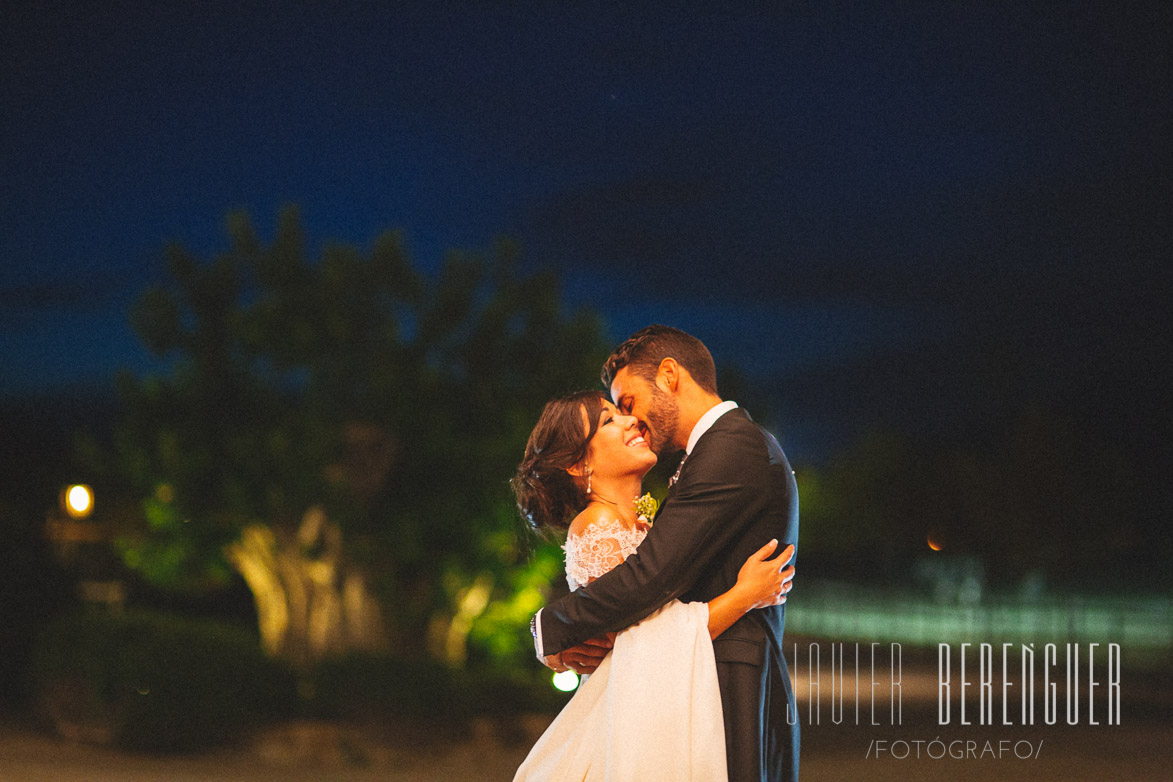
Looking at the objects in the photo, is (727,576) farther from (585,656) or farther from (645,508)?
(645,508)

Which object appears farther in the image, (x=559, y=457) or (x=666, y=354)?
(x=559, y=457)

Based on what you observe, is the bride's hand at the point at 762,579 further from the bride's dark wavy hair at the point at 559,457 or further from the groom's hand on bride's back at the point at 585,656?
the bride's dark wavy hair at the point at 559,457

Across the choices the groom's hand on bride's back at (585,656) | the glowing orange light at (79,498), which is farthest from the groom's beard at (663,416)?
the glowing orange light at (79,498)

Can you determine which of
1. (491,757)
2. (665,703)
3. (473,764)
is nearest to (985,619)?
(491,757)

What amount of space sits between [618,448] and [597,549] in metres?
0.29

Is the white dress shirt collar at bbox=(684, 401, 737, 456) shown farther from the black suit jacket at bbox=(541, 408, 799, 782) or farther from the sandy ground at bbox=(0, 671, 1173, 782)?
the sandy ground at bbox=(0, 671, 1173, 782)

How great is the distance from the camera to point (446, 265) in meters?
10.9

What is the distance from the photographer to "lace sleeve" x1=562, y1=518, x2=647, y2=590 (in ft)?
9.64

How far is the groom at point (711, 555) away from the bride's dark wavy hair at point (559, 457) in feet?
1.29

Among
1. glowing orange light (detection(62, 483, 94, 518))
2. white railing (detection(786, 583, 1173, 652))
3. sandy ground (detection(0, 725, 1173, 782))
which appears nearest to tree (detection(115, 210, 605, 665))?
glowing orange light (detection(62, 483, 94, 518))

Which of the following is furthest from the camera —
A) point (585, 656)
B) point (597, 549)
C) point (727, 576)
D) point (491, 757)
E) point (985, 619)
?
point (985, 619)

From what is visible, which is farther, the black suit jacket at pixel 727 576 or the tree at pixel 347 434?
the tree at pixel 347 434

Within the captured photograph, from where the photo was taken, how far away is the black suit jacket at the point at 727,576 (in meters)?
2.47

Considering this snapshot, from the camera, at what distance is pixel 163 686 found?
343 inches
